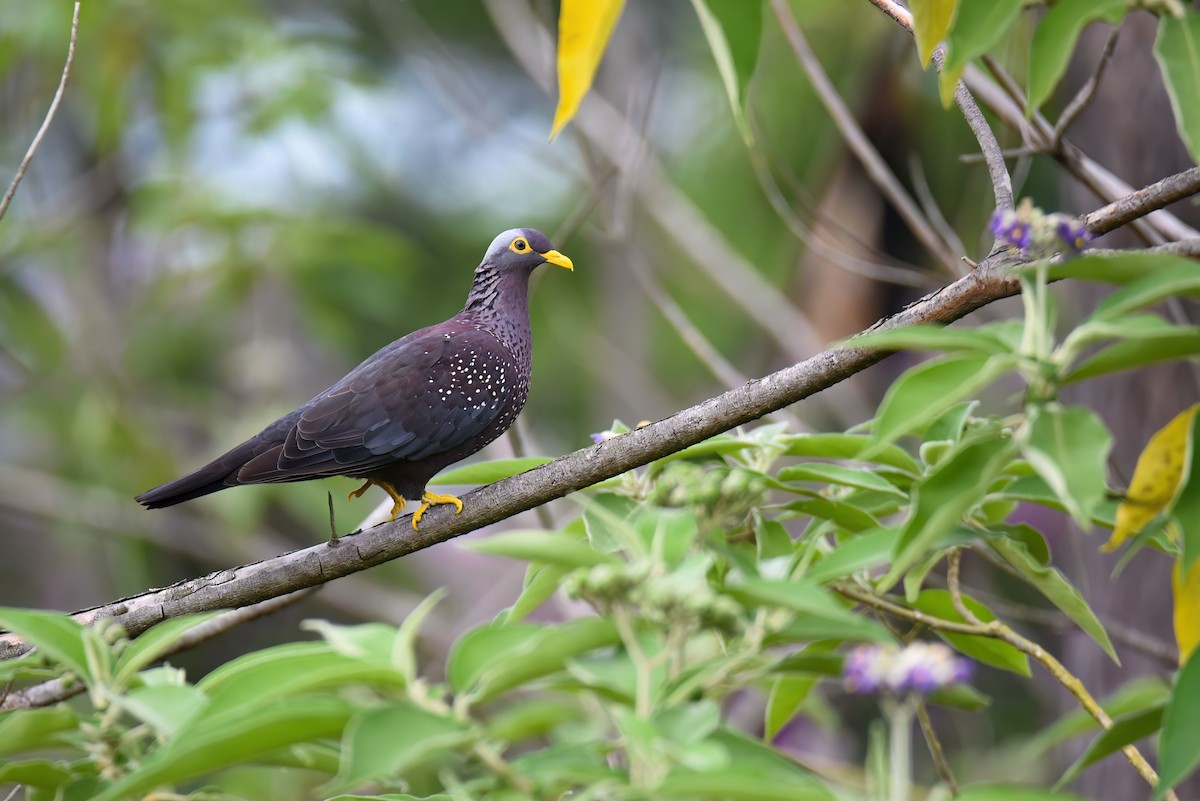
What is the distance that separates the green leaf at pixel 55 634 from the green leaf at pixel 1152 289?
1.13m

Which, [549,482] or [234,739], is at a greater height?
[549,482]

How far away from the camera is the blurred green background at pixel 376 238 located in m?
5.70

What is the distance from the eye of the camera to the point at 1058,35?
4.36ft

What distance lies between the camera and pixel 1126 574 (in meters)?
4.06

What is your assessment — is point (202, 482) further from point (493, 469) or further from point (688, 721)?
point (688, 721)

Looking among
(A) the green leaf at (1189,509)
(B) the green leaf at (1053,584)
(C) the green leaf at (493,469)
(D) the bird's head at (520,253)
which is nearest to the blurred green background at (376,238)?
(D) the bird's head at (520,253)

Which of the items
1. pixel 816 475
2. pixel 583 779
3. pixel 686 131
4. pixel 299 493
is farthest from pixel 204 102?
pixel 583 779

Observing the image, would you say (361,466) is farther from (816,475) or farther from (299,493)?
(299,493)

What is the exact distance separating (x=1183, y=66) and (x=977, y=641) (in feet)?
3.20

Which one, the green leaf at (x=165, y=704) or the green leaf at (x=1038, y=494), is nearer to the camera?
the green leaf at (x=165, y=704)

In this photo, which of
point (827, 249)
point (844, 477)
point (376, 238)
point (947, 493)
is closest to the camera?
point (947, 493)

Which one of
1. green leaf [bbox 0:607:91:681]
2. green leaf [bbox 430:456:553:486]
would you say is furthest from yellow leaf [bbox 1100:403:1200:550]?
green leaf [bbox 0:607:91:681]

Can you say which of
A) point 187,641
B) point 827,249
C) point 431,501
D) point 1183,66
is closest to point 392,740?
point 1183,66

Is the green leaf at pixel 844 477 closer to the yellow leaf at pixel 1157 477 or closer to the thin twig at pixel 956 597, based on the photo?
the thin twig at pixel 956 597
